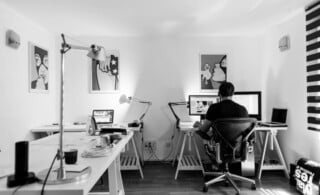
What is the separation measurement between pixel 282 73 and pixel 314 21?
807 millimetres

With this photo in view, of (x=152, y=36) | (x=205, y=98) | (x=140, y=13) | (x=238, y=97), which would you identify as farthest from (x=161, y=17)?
(x=238, y=97)

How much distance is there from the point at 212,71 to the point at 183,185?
1879 millimetres

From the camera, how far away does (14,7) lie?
2.42m

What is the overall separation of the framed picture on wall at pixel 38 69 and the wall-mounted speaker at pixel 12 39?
1.13 feet

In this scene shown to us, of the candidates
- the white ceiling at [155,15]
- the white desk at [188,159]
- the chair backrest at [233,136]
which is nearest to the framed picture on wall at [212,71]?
the white ceiling at [155,15]

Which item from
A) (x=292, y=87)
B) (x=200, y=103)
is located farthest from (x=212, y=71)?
(x=292, y=87)

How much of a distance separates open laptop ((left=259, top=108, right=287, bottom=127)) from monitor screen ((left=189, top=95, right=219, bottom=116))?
30.6 inches

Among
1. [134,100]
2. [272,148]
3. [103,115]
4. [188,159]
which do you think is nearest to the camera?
[272,148]

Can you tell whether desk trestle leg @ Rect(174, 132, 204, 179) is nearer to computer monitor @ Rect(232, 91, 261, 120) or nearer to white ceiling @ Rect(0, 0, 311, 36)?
computer monitor @ Rect(232, 91, 261, 120)

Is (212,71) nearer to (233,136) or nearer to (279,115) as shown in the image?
(279,115)

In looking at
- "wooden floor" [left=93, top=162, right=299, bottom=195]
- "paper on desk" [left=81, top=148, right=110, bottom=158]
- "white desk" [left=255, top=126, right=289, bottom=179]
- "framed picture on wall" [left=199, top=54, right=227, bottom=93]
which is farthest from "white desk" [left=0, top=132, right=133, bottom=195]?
"framed picture on wall" [left=199, top=54, right=227, bottom=93]

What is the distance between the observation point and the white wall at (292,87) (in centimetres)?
251

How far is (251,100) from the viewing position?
10.1 ft

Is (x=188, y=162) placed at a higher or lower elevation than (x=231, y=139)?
lower
